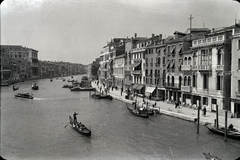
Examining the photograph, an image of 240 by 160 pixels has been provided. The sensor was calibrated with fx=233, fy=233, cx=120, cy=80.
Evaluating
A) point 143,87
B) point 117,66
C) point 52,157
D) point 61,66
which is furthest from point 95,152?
point 61,66

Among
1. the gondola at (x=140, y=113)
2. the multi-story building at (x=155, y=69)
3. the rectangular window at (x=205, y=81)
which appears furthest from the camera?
the multi-story building at (x=155, y=69)

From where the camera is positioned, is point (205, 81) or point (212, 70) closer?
point (212, 70)

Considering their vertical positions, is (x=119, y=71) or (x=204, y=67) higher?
(x=119, y=71)

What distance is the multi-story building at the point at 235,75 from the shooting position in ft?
73.7

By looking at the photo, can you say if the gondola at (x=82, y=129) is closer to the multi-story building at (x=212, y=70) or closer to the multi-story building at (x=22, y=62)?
the multi-story building at (x=212, y=70)

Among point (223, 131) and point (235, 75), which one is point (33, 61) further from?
point (223, 131)

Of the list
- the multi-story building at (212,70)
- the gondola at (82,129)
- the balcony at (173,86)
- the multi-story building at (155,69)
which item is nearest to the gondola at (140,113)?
the multi-story building at (212,70)

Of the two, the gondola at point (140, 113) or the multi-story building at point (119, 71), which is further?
the multi-story building at point (119, 71)

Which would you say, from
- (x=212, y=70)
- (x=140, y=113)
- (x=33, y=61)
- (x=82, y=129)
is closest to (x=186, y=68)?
(x=212, y=70)

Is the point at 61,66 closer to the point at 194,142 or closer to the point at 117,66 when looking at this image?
the point at 117,66

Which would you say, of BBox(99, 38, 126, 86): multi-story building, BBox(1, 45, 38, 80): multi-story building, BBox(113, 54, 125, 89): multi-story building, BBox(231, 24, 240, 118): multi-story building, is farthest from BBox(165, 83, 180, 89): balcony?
BBox(1, 45, 38, 80): multi-story building

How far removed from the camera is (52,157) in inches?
639

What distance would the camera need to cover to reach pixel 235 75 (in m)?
22.8

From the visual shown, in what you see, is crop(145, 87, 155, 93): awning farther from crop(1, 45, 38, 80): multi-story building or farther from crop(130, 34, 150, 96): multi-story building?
crop(1, 45, 38, 80): multi-story building
